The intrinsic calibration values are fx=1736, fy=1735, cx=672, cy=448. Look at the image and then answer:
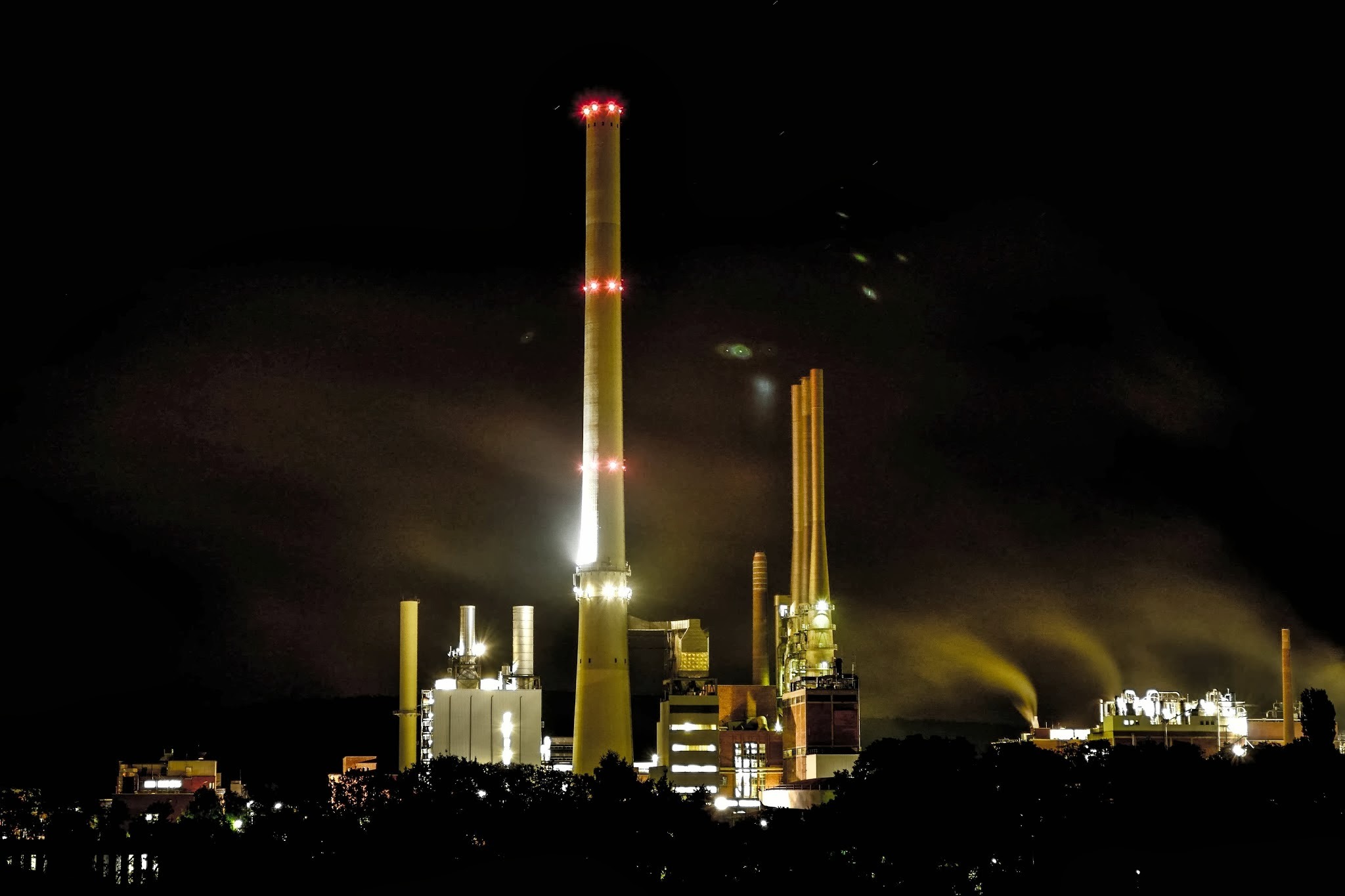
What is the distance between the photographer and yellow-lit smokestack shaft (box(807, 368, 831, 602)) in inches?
6417

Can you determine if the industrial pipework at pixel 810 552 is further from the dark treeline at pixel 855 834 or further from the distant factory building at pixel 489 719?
the dark treeline at pixel 855 834

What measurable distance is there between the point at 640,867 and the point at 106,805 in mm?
76145

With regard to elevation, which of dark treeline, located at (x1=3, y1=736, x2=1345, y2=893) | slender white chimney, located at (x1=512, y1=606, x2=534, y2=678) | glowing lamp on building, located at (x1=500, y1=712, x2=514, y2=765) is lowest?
dark treeline, located at (x1=3, y1=736, x2=1345, y2=893)

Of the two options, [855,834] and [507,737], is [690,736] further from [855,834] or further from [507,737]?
[855,834]

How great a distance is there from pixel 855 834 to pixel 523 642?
67.2 m

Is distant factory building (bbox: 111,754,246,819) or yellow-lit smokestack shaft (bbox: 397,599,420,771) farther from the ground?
yellow-lit smokestack shaft (bbox: 397,599,420,771)

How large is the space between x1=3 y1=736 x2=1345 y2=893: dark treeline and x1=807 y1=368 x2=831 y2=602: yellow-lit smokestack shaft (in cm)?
5960

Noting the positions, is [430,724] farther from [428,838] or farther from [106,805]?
[428,838]

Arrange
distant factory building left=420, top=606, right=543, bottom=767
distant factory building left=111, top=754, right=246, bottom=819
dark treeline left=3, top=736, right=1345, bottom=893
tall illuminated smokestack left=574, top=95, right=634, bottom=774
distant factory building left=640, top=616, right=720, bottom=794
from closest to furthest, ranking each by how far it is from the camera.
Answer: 1. dark treeline left=3, top=736, right=1345, bottom=893
2. tall illuminated smokestack left=574, top=95, right=634, bottom=774
3. distant factory building left=420, top=606, right=543, bottom=767
4. distant factory building left=111, top=754, right=246, bottom=819
5. distant factory building left=640, top=616, right=720, bottom=794

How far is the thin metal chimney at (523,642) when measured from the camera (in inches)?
5723

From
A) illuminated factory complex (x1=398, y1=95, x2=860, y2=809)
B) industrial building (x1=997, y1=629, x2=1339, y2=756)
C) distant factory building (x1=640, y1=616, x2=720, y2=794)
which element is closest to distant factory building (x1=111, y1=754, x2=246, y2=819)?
illuminated factory complex (x1=398, y1=95, x2=860, y2=809)

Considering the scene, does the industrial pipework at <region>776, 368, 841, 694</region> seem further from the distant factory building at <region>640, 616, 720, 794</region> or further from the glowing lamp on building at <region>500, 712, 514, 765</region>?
the glowing lamp on building at <region>500, 712, 514, 765</region>

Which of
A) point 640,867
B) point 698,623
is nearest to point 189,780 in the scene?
A: point 698,623

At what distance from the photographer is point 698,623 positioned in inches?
6831
